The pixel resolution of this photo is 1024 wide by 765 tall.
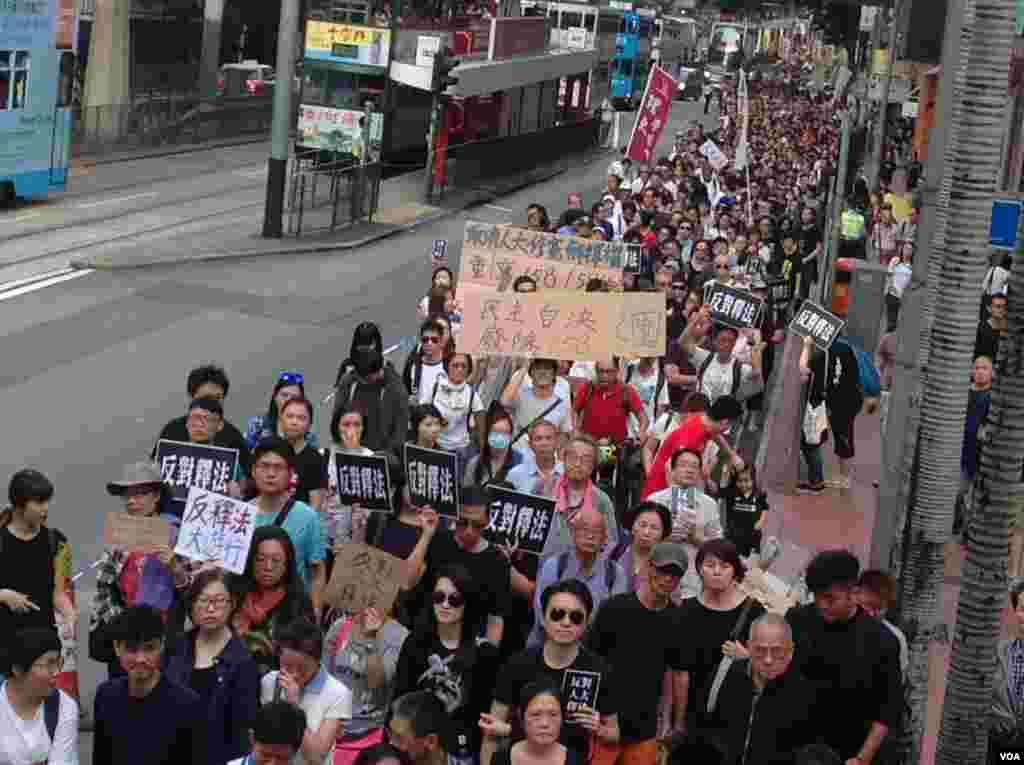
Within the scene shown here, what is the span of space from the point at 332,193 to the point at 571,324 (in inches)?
952

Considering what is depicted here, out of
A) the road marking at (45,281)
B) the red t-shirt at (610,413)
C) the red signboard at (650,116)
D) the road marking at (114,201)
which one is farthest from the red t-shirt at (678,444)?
the road marking at (114,201)

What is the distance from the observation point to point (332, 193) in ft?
120

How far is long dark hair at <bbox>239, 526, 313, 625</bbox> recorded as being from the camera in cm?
848

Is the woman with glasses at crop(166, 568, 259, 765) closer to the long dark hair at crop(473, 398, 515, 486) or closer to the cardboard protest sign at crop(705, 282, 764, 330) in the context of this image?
the long dark hair at crop(473, 398, 515, 486)

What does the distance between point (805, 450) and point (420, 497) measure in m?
8.19

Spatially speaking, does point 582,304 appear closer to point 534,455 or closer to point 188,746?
point 534,455

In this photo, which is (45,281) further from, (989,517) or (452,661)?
(989,517)

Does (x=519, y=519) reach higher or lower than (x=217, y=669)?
higher

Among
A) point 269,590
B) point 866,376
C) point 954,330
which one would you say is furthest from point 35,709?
point 866,376

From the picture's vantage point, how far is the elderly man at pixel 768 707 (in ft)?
24.4

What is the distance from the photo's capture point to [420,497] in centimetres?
954

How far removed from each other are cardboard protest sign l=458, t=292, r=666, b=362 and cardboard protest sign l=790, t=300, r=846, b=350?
2.65 metres

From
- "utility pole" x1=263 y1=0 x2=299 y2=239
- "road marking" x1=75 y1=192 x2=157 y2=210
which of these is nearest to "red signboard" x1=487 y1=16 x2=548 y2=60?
"road marking" x1=75 y1=192 x2=157 y2=210

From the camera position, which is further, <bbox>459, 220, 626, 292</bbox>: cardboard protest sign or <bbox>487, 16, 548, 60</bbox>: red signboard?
<bbox>487, 16, 548, 60</bbox>: red signboard
